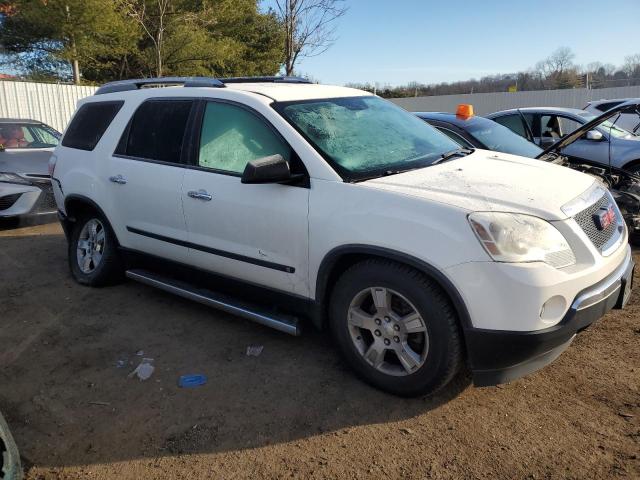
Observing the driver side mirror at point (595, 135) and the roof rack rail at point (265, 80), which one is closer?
the roof rack rail at point (265, 80)

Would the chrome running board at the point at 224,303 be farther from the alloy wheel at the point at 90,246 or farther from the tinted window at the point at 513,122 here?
the tinted window at the point at 513,122

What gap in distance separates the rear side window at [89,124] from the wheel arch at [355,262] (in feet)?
9.06

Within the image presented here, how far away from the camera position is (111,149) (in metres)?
4.63

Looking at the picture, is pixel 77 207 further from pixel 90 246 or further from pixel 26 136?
pixel 26 136

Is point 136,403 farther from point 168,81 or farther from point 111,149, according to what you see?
point 168,81

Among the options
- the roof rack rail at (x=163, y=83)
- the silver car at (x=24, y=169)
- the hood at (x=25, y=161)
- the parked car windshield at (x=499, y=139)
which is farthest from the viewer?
the hood at (x=25, y=161)

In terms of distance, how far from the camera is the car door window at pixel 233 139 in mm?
3553

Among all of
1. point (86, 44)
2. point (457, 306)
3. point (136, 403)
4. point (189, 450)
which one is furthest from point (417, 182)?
point (86, 44)

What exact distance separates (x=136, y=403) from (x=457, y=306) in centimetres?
194

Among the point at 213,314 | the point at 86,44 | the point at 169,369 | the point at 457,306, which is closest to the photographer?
the point at 457,306

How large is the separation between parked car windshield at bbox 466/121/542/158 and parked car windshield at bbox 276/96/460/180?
2329mm

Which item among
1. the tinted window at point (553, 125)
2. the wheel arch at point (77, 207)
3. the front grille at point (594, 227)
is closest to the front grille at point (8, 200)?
the wheel arch at point (77, 207)

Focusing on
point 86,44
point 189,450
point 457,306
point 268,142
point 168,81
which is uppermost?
point 86,44

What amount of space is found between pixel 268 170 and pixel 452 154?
145 cm
